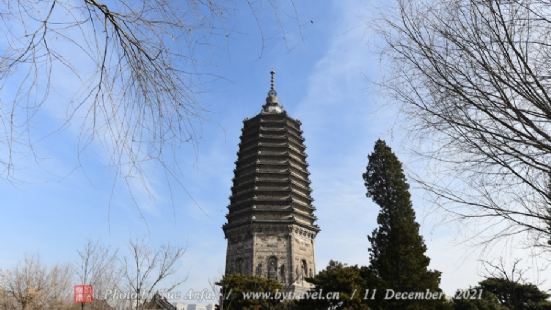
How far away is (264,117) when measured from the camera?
33969mm

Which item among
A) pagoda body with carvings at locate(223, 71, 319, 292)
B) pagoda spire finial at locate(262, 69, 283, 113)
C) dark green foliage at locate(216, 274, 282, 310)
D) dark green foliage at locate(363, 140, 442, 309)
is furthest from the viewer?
pagoda spire finial at locate(262, 69, 283, 113)

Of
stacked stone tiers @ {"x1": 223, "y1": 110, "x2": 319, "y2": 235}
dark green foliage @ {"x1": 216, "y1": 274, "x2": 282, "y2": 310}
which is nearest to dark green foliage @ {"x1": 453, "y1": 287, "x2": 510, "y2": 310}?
stacked stone tiers @ {"x1": 223, "y1": 110, "x2": 319, "y2": 235}

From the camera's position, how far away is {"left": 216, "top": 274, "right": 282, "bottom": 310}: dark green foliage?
65.9ft

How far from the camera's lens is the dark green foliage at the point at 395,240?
1917 cm

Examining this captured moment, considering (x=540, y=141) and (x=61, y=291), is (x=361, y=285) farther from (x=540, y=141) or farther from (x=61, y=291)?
(x=540, y=141)

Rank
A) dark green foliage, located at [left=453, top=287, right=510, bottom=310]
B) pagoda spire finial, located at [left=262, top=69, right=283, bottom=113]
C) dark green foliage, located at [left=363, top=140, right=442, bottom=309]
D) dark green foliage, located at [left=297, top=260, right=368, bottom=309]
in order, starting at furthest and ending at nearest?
pagoda spire finial, located at [left=262, top=69, right=283, bottom=113], dark green foliage, located at [left=453, top=287, right=510, bottom=310], dark green foliage, located at [left=363, top=140, right=442, bottom=309], dark green foliage, located at [left=297, top=260, right=368, bottom=309]

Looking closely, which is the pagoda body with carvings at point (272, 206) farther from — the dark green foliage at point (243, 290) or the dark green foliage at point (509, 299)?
the dark green foliage at point (509, 299)

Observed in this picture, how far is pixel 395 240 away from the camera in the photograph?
2069cm

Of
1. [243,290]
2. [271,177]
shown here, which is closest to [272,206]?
[271,177]

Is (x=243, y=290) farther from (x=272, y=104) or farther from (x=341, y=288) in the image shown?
(x=272, y=104)

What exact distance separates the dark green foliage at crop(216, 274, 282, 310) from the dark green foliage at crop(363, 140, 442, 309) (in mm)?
5153

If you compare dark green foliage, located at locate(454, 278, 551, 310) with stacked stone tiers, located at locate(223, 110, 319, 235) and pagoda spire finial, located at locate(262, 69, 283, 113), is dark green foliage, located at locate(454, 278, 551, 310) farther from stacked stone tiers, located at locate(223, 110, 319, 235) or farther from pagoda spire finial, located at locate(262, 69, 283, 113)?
pagoda spire finial, located at locate(262, 69, 283, 113)

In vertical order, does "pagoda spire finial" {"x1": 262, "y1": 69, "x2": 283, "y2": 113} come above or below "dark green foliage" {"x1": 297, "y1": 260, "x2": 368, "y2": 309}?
above

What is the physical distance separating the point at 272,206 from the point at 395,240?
10810 millimetres
